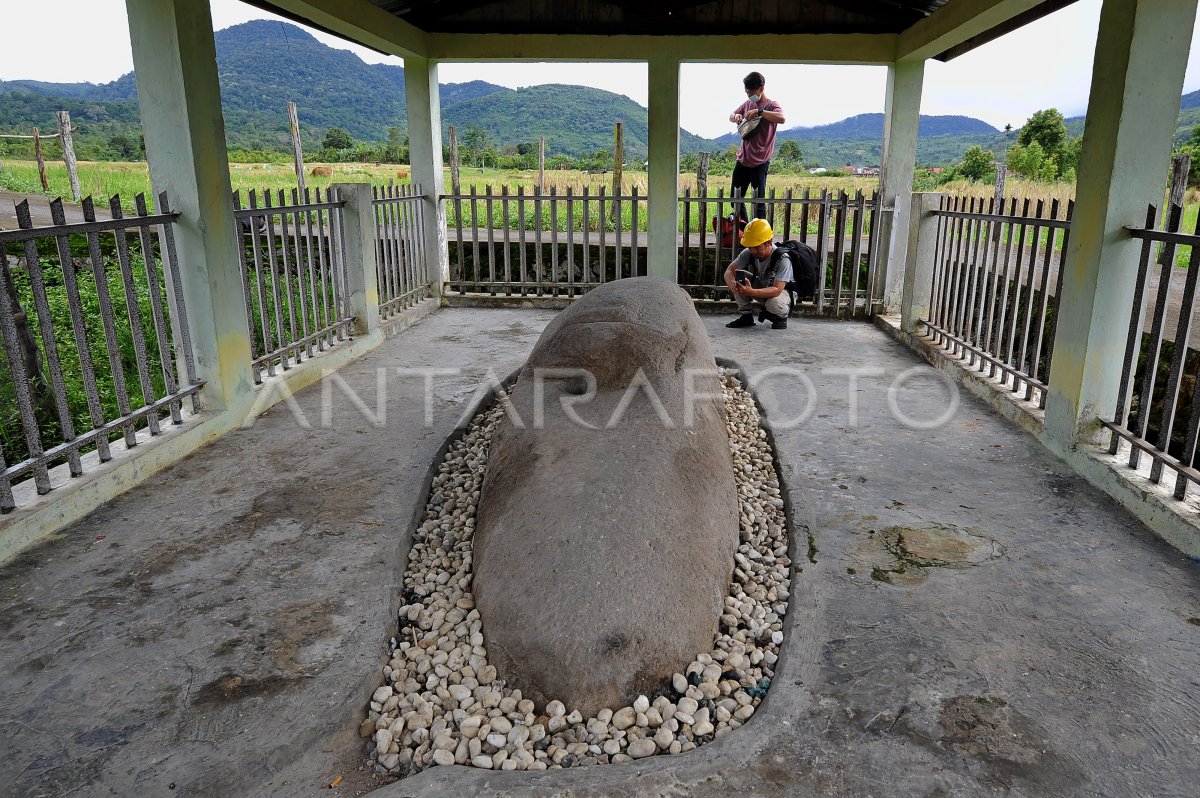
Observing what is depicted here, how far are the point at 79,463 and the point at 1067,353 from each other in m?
5.68

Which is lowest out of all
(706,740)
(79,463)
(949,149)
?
(706,740)

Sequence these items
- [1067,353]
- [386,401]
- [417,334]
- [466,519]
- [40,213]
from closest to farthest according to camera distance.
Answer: [466,519]
[1067,353]
[386,401]
[417,334]
[40,213]

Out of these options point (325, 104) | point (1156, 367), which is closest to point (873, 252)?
point (1156, 367)

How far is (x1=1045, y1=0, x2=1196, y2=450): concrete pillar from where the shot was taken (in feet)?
13.5

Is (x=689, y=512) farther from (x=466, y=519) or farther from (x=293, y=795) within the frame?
(x=293, y=795)

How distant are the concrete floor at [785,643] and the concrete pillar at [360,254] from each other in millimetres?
2728

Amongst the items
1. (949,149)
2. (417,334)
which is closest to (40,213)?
(417,334)

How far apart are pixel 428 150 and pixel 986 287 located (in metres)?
6.48

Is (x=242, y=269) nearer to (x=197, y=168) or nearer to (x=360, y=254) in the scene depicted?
(x=197, y=168)

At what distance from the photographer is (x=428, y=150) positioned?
9344 mm

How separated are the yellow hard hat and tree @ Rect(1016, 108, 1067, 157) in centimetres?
3258

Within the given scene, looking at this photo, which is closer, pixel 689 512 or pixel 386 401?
pixel 689 512

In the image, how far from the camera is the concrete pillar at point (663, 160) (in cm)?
883

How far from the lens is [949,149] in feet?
411
